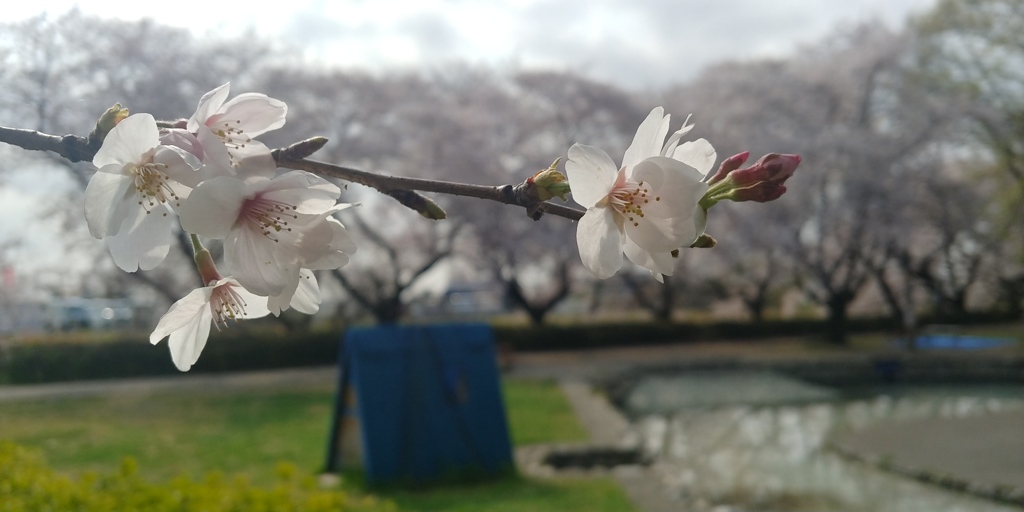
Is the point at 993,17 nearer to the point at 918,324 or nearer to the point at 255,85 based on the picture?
the point at 918,324

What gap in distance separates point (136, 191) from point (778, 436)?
656cm

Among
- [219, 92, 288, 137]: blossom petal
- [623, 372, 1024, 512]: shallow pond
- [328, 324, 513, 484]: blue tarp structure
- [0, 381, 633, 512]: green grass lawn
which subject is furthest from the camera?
[623, 372, 1024, 512]: shallow pond

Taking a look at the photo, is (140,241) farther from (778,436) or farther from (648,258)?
(778,436)

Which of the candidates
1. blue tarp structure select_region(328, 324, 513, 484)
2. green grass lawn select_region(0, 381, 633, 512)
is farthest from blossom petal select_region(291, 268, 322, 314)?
blue tarp structure select_region(328, 324, 513, 484)

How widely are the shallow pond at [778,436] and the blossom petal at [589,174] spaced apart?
12.0 feet

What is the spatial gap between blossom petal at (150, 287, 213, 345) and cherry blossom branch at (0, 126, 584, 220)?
0.38ft

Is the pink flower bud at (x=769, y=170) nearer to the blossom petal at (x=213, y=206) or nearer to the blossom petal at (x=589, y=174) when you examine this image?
the blossom petal at (x=589, y=174)

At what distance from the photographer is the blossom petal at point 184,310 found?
1.89 feet

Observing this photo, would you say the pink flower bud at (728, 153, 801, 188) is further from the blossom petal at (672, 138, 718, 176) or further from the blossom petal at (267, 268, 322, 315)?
the blossom petal at (267, 268, 322, 315)

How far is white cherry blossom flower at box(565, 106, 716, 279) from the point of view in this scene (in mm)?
492

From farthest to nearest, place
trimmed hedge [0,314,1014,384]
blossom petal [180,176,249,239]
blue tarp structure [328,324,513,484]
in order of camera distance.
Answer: trimmed hedge [0,314,1014,384]
blue tarp structure [328,324,513,484]
blossom petal [180,176,249,239]

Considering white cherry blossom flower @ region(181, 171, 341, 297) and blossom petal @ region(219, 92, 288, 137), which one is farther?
blossom petal @ region(219, 92, 288, 137)

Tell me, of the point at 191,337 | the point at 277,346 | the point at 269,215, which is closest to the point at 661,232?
the point at 269,215

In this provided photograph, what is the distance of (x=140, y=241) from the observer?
511 mm
